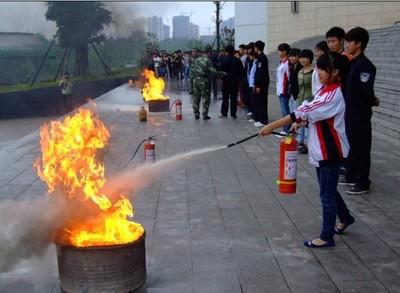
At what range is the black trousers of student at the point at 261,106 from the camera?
1155 cm

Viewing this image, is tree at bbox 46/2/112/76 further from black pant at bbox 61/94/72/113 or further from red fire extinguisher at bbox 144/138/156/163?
red fire extinguisher at bbox 144/138/156/163

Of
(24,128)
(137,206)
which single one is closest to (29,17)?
(24,128)

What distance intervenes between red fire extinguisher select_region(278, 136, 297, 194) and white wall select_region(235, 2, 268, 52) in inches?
837

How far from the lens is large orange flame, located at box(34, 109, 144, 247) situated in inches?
152

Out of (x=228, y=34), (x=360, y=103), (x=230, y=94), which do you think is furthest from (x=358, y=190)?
(x=228, y=34)

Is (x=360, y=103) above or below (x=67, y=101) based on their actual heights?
above

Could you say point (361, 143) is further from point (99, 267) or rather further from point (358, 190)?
point (99, 267)

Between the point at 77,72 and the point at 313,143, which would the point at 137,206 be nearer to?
the point at 313,143

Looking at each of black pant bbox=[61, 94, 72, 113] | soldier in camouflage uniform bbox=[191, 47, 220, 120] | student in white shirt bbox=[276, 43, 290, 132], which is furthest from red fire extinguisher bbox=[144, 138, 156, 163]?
black pant bbox=[61, 94, 72, 113]

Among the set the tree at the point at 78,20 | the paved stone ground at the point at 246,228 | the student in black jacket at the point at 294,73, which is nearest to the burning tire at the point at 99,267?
the paved stone ground at the point at 246,228

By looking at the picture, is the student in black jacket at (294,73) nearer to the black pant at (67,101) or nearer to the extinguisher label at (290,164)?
the extinguisher label at (290,164)

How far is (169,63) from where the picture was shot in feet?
107

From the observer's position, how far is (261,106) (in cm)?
1189

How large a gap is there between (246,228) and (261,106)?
6.91m
